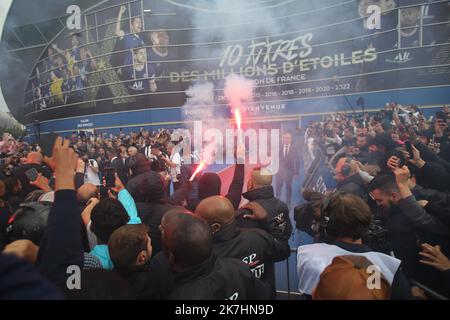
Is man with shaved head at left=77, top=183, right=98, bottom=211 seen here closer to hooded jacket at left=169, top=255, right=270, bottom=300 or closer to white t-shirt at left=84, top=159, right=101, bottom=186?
hooded jacket at left=169, top=255, right=270, bottom=300

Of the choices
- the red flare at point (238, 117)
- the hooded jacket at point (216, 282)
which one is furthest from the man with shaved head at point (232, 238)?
the red flare at point (238, 117)

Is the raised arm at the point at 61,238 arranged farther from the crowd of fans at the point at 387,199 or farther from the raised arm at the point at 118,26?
the raised arm at the point at 118,26

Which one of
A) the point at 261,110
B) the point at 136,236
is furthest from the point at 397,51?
the point at 136,236

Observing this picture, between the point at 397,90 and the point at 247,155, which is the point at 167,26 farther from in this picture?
the point at 397,90

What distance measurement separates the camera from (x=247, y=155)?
4969 mm

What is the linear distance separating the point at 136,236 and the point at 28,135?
5.64 metres

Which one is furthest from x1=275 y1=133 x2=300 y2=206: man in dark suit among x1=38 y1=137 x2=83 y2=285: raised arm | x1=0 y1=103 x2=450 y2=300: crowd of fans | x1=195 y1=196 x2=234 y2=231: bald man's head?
x1=38 y1=137 x2=83 y2=285: raised arm

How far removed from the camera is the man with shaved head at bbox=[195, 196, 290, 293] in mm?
1876

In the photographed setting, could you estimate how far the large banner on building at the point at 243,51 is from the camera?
443 cm

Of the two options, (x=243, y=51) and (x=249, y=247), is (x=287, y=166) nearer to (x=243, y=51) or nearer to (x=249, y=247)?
(x=243, y=51)

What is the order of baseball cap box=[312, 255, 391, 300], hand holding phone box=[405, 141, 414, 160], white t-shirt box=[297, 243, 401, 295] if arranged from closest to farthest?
baseball cap box=[312, 255, 391, 300], white t-shirt box=[297, 243, 401, 295], hand holding phone box=[405, 141, 414, 160]

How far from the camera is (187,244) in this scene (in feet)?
4.67

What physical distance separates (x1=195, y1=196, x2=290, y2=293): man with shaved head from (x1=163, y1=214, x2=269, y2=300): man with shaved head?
350mm
